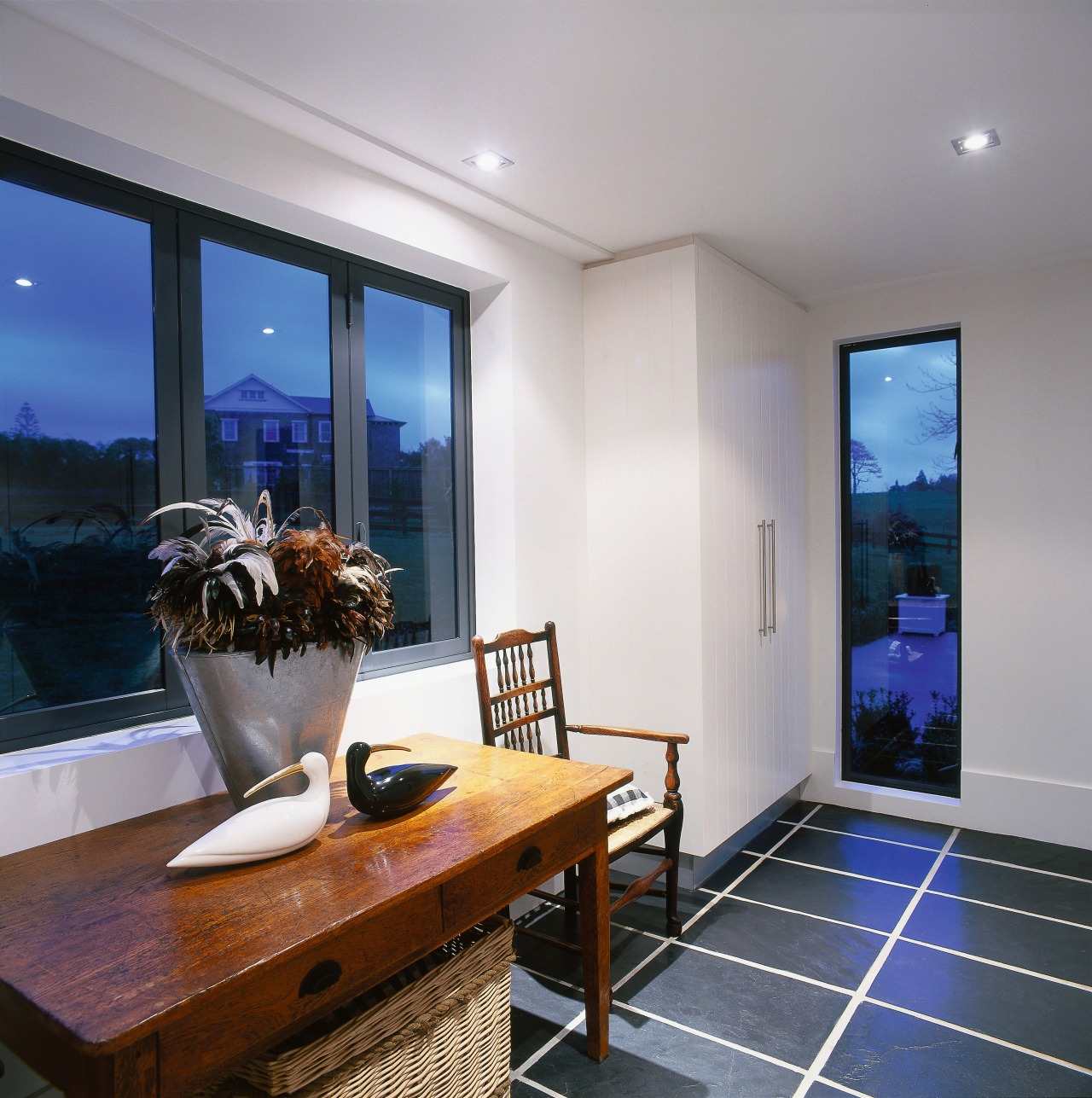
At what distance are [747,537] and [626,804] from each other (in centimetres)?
136

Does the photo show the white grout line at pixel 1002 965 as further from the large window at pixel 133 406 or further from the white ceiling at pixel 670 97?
the white ceiling at pixel 670 97

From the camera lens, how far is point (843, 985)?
2.50 meters

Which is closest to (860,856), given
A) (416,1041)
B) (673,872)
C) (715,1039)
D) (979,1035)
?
(673,872)

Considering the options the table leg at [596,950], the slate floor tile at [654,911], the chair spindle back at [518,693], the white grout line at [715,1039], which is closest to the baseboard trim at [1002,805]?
the slate floor tile at [654,911]

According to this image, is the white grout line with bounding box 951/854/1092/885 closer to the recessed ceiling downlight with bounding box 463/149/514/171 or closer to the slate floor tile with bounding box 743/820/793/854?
the slate floor tile with bounding box 743/820/793/854

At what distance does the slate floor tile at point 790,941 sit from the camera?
8.54ft

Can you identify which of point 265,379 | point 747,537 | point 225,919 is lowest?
point 225,919

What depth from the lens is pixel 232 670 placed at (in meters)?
1.70

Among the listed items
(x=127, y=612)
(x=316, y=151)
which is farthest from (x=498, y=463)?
(x=127, y=612)

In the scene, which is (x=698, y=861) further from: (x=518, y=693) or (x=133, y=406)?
(x=133, y=406)

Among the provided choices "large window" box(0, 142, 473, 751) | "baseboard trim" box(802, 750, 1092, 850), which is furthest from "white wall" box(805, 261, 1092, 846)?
"large window" box(0, 142, 473, 751)

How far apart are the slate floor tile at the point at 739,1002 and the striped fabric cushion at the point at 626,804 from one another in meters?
0.49

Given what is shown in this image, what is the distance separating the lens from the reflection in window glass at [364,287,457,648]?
2777 millimetres

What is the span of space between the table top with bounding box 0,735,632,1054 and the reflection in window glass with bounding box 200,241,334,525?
0.92m
